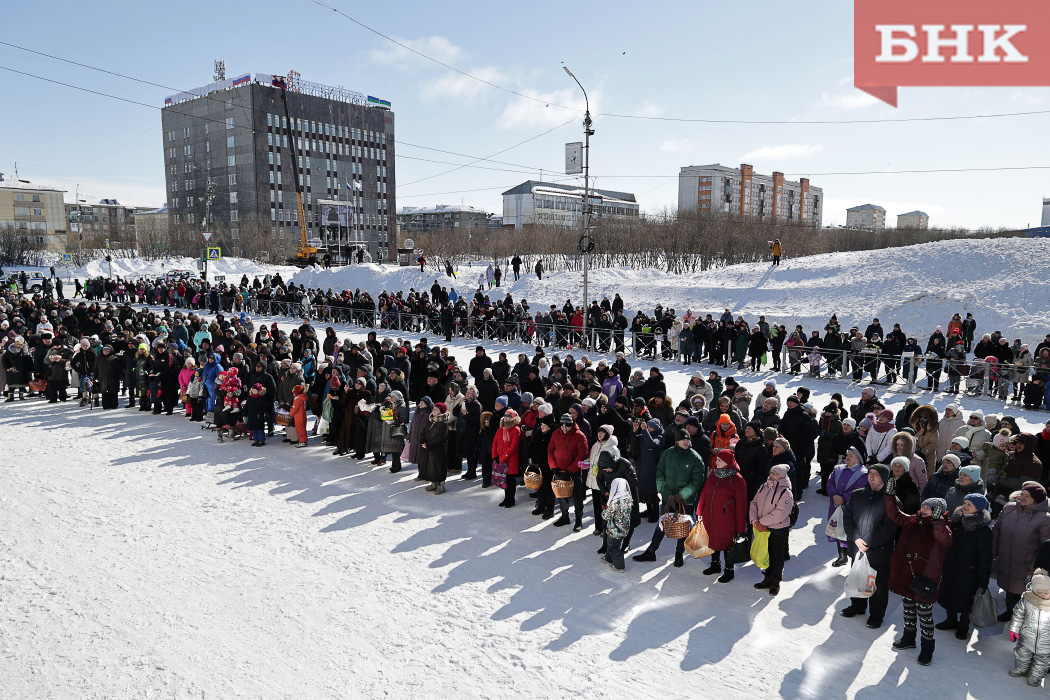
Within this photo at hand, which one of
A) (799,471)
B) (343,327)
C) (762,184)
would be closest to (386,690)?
(799,471)

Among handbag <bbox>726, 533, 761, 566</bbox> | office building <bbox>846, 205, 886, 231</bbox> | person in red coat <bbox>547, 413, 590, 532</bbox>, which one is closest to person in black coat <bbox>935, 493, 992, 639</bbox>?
handbag <bbox>726, 533, 761, 566</bbox>

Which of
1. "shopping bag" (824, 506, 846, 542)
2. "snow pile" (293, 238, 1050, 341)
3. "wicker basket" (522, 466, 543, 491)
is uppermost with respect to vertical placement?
"snow pile" (293, 238, 1050, 341)

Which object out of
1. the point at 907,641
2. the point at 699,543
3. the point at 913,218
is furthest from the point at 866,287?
the point at 913,218

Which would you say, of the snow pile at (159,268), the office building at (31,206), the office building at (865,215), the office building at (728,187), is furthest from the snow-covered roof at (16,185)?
the office building at (865,215)

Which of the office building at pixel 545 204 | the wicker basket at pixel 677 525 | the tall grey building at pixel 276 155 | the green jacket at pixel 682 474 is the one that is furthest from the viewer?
the office building at pixel 545 204

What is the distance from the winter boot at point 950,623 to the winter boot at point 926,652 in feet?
1.99

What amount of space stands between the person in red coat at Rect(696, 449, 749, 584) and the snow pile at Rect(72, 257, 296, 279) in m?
45.6

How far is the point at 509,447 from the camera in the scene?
810cm

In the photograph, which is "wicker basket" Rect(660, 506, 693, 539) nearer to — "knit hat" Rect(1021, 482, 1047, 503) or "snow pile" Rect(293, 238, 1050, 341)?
"knit hat" Rect(1021, 482, 1047, 503)

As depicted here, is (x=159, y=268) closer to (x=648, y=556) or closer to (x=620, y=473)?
(x=620, y=473)

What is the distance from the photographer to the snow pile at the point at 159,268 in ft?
161

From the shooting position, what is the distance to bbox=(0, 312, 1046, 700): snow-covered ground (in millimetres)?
4812

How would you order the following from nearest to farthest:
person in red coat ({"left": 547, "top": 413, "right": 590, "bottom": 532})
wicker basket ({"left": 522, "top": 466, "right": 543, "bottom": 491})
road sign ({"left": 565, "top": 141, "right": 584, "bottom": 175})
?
person in red coat ({"left": 547, "top": 413, "right": 590, "bottom": 532})
wicker basket ({"left": 522, "top": 466, "right": 543, "bottom": 491})
road sign ({"left": 565, "top": 141, "right": 584, "bottom": 175})

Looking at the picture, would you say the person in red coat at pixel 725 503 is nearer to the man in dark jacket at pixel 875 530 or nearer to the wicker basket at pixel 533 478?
the man in dark jacket at pixel 875 530
